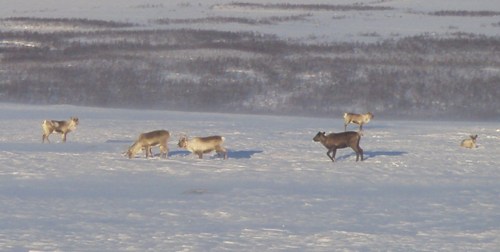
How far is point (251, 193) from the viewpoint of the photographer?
1642cm

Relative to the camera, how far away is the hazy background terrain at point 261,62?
32438 millimetres

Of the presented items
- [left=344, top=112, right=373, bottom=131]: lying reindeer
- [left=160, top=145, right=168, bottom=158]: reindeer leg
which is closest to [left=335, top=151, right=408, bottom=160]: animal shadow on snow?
[left=160, top=145, right=168, bottom=158]: reindeer leg

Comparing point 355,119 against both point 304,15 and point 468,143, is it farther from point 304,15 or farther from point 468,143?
point 304,15

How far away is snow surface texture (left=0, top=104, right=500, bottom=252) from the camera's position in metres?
13.1

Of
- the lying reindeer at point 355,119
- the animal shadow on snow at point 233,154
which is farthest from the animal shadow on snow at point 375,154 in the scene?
the lying reindeer at point 355,119

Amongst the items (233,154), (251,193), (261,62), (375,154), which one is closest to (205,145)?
(233,154)

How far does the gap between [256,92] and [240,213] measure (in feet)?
60.6

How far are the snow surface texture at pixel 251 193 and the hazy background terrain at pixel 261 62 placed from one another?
7372mm

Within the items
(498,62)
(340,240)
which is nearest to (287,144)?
(340,240)

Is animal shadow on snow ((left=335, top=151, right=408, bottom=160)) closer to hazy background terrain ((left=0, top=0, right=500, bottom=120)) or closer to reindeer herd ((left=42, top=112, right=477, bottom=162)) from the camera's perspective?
reindeer herd ((left=42, top=112, right=477, bottom=162))

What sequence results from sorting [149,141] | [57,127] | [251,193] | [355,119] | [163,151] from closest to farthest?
[251,193] < [149,141] < [163,151] < [57,127] < [355,119]

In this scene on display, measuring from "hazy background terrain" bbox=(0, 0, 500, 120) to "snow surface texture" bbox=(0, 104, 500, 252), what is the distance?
290 inches

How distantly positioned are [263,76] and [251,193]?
1891 cm

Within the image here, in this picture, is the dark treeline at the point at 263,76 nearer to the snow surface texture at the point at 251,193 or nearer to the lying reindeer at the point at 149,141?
the snow surface texture at the point at 251,193
